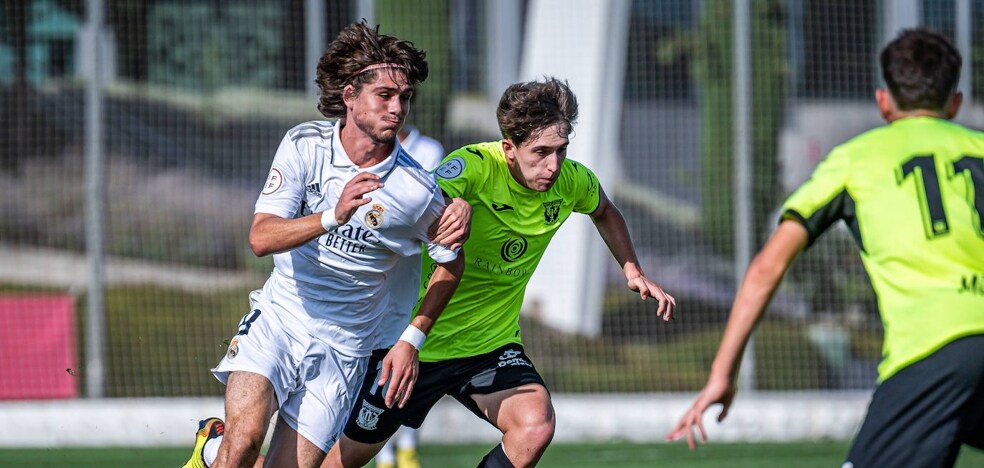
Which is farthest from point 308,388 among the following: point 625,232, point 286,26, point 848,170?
point 286,26

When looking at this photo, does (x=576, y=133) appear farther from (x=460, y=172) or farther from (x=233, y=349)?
(x=233, y=349)

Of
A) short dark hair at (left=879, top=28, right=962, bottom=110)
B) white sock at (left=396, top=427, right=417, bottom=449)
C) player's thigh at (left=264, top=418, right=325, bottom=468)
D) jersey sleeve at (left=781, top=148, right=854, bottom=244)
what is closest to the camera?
jersey sleeve at (left=781, top=148, right=854, bottom=244)

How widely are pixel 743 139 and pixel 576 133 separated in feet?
6.32

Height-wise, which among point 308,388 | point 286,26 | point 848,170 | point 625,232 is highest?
point 286,26

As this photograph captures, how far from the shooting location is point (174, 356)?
11.1 meters

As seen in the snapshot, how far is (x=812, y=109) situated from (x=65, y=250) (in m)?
8.43

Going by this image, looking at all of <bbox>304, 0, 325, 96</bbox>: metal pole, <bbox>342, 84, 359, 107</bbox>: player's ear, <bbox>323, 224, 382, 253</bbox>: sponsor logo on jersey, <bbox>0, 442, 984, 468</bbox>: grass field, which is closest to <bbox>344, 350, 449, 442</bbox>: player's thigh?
<bbox>323, 224, 382, 253</bbox>: sponsor logo on jersey

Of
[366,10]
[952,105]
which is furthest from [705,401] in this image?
[366,10]

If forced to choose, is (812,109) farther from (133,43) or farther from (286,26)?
(133,43)

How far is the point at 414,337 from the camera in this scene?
471 cm

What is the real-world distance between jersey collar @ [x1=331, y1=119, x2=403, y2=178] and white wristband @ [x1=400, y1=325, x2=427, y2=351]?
60 centimetres

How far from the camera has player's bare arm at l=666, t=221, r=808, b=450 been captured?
3.38 metres

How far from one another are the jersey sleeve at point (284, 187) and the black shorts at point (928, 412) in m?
2.21

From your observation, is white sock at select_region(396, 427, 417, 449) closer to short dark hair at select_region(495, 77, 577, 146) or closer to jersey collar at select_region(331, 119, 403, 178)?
short dark hair at select_region(495, 77, 577, 146)
